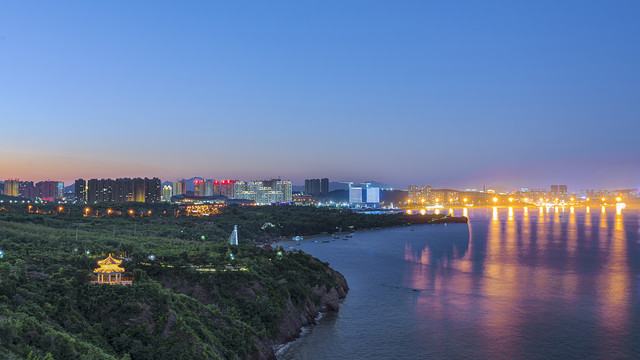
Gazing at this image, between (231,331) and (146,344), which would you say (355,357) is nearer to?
(231,331)

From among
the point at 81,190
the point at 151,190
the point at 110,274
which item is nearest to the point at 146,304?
the point at 110,274

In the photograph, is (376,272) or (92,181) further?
(92,181)

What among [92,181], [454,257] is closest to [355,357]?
[454,257]

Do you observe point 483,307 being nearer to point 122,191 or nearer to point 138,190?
point 138,190

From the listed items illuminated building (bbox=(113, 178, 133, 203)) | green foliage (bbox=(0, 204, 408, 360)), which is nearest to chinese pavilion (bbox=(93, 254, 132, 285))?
green foliage (bbox=(0, 204, 408, 360))

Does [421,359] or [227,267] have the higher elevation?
[227,267]

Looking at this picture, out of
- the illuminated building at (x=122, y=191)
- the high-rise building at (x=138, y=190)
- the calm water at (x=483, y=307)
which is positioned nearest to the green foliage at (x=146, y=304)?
the calm water at (x=483, y=307)

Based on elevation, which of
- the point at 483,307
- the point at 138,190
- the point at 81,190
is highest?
the point at 138,190

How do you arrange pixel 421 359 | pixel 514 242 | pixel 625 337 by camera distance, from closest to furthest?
pixel 421 359, pixel 625 337, pixel 514 242

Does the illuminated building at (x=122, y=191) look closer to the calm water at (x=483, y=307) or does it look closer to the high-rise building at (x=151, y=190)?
the high-rise building at (x=151, y=190)
